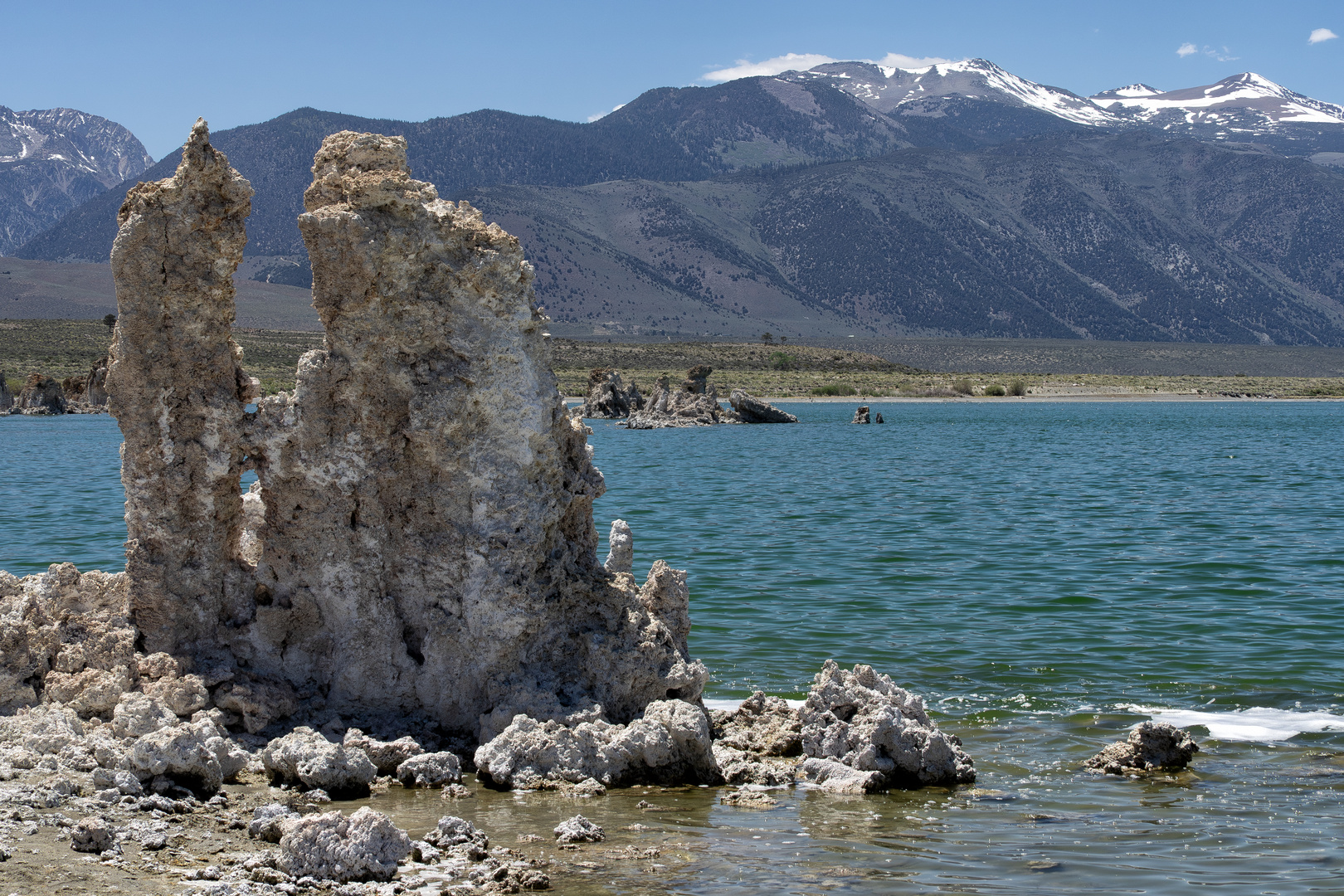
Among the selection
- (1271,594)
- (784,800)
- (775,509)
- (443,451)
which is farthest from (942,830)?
(775,509)

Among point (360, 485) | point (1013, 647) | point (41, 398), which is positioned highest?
point (360, 485)

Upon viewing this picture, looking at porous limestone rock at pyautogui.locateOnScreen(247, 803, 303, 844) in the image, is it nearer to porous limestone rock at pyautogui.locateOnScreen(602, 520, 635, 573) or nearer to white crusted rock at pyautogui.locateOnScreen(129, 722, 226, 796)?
white crusted rock at pyautogui.locateOnScreen(129, 722, 226, 796)

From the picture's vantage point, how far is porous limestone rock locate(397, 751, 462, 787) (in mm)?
7426

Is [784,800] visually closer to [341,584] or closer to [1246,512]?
[341,584]

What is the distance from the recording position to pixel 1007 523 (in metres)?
21.1

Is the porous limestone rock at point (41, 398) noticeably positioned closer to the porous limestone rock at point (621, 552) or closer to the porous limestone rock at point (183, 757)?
the porous limestone rock at point (621, 552)

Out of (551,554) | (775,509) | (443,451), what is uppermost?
(443,451)

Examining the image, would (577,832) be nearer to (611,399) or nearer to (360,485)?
(360,485)

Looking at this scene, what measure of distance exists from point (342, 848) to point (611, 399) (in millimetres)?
53206

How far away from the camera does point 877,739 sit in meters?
7.70

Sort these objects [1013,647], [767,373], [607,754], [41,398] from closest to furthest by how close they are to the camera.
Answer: [607,754] < [1013,647] < [41,398] < [767,373]

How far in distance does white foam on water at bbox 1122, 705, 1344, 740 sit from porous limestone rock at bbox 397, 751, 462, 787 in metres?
5.07

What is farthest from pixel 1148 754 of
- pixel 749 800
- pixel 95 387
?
pixel 95 387

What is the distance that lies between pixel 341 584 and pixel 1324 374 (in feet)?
469
